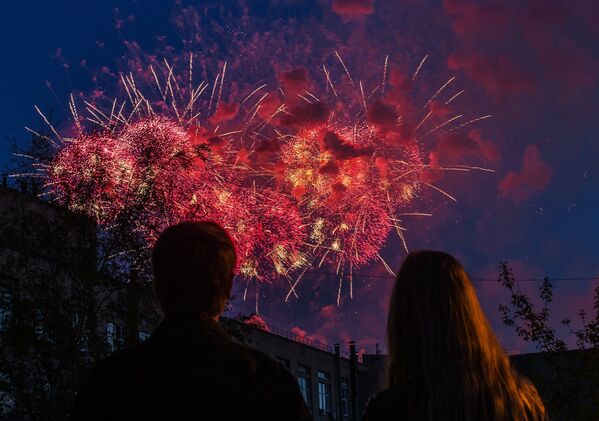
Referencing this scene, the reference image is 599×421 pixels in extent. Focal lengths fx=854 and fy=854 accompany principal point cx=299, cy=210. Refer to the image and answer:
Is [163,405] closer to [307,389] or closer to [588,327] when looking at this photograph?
[588,327]

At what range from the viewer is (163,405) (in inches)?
128

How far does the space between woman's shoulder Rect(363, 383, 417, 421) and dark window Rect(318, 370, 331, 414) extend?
185 feet

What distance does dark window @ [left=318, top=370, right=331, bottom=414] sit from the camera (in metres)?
59.0

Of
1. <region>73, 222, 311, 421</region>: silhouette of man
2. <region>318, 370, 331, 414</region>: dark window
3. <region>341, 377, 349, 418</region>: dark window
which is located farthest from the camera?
<region>341, 377, 349, 418</region>: dark window

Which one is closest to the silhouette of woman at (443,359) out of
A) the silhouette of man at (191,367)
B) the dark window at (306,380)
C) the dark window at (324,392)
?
the silhouette of man at (191,367)

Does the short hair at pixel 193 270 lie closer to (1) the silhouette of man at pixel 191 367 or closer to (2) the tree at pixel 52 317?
(1) the silhouette of man at pixel 191 367

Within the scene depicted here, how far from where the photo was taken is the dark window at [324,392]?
59.0m

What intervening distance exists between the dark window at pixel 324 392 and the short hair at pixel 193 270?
5645 cm

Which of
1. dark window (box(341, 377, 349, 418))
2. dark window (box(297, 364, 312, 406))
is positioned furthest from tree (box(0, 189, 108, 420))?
dark window (box(341, 377, 349, 418))

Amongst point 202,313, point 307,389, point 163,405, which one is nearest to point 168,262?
point 202,313

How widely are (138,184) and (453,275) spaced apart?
17.3 metres

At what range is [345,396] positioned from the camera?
6359 centimetres

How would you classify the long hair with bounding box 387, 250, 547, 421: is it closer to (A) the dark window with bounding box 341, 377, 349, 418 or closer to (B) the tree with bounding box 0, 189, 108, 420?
(B) the tree with bounding box 0, 189, 108, 420

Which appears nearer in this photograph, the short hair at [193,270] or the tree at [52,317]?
the short hair at [193,270]
